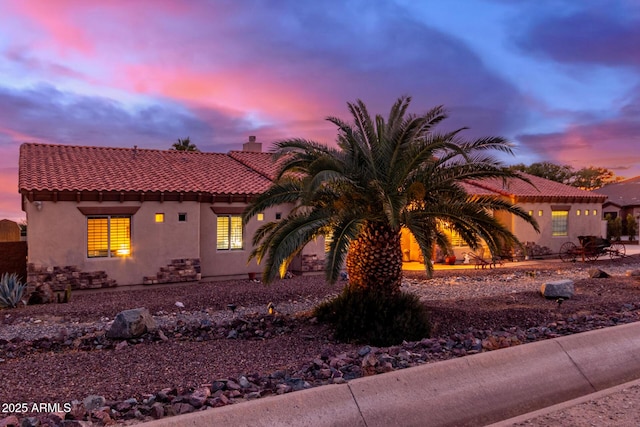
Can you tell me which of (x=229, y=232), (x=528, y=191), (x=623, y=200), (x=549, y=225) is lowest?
(x=229, y=232)

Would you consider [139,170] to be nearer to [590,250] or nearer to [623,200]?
[590,250]

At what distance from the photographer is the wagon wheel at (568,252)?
953 inches

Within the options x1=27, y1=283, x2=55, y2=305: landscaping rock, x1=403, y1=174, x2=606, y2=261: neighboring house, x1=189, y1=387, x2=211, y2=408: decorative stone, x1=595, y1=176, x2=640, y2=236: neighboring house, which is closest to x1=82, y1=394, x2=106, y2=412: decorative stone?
x1=189, y1=387, x2=211, y2=408: decorative stone

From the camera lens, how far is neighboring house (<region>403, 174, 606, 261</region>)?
84.3ft

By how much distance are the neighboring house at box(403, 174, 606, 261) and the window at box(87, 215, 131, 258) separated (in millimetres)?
14047

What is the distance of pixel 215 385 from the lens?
5461 millimetres

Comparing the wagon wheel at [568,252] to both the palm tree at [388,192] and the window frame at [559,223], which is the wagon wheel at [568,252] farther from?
the palm tree at [388,192]

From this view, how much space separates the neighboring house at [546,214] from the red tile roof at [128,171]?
33.9 feet

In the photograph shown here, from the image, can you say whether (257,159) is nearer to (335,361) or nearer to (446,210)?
(446,210)

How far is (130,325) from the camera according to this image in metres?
9.05

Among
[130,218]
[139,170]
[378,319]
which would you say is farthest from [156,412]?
[139,170]

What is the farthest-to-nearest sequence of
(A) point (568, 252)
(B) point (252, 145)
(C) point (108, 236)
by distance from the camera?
(B) point (252, 145)
(A) point (568, 252)
(C) point (108, 236)

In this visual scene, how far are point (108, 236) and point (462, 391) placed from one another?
554 inches

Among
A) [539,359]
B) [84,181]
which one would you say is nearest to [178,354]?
[539,359]
